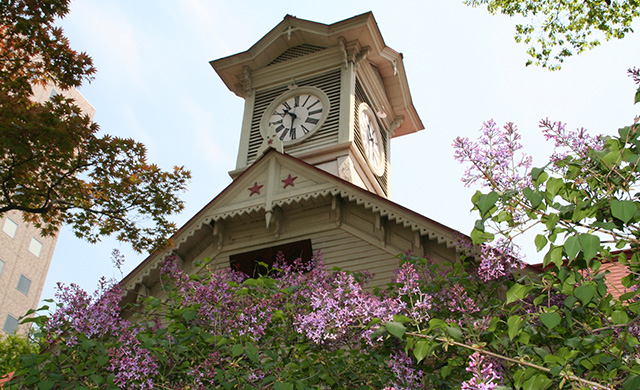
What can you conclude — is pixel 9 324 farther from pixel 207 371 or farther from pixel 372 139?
pixel 207 371

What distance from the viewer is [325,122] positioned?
17.8 meters

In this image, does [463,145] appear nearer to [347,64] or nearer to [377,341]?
[377,341]

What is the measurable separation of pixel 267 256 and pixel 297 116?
248 inches

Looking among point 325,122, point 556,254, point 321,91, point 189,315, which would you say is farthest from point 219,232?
point 556,254

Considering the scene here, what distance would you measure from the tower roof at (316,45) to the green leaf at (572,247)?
1499 centimetres

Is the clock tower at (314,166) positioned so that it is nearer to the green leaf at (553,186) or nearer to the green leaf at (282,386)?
the green leaf at (282,386)

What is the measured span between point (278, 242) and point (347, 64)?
7.53 metres

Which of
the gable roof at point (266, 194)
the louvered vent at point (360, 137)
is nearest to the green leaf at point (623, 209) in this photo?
the gable roof at point (266, 194)

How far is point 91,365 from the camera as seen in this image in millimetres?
7801

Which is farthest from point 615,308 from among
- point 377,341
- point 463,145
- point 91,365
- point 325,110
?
point 325,110

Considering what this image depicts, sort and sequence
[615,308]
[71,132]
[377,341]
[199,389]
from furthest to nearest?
[71,132]
[377,341]
[199,389]
[615,308]

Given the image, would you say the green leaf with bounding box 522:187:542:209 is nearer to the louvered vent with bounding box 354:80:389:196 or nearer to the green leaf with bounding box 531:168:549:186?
the green leaf with bounding box 531:168:549:186

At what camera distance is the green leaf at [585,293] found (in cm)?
475

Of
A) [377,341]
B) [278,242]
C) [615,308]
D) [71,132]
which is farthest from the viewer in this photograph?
[278,242]
